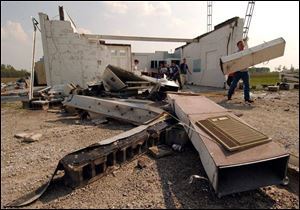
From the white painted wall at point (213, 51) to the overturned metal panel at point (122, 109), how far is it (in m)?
8.19

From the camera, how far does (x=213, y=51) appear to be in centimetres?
1252

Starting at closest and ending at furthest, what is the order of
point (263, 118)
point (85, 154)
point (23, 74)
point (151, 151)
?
1. point (85, 154)
2. point (151, 151)
3. point (263, 118)
4. point (23, 74)

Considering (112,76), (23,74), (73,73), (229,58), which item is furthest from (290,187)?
(23,74)

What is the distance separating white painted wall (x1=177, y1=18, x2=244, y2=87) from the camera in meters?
10.5

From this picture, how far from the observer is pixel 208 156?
2.07 meters

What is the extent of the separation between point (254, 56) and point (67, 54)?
27.5 ft

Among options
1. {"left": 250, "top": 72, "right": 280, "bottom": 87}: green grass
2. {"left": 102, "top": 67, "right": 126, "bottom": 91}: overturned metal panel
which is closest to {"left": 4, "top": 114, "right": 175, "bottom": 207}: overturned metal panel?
{"left": 102, "top": 67, "right": 126, "bottom": 91}: overturned metal panel

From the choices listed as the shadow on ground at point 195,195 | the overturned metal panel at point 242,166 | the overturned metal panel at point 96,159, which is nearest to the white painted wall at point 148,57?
the overturned metal panel at point 96,159

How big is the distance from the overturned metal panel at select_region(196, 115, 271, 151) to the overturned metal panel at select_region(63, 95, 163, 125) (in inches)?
55.9

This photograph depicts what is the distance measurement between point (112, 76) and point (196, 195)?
16.0ft

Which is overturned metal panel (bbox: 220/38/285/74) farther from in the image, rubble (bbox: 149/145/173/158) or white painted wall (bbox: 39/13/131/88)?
white painted wall (bbox: 39/13/131/88)

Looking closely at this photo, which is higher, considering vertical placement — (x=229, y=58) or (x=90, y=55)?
(x=90, y=55)

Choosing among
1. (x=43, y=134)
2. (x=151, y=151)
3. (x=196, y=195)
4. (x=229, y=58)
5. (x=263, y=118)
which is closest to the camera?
(x=196, y=195)

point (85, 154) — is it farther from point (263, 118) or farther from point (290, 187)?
point (263, 118)
